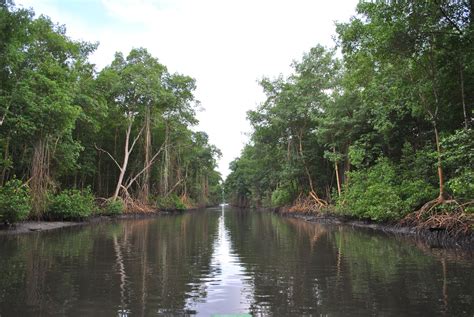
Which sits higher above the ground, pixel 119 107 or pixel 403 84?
pixel 119 107

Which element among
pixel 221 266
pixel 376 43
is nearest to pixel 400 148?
pixel 376 43

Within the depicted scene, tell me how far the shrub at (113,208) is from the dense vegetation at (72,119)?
7 cm

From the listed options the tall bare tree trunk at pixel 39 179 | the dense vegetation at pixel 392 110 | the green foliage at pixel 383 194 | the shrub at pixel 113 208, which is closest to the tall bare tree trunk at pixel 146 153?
the shrub at pixel 113 208

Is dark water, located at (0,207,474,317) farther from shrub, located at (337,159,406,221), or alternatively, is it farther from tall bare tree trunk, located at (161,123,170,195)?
tall bare tree trunk, located at (161,123,170,195)

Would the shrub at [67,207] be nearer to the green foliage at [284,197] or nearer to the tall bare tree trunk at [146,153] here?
the tall bare tree trunk at [146,153]

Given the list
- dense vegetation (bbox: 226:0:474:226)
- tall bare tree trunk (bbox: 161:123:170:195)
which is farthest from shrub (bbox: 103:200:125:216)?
dense vegetation (bbox: 226:0:474:226)

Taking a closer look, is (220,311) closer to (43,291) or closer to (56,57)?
(43,291)

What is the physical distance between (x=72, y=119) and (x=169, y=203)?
22.2 metres

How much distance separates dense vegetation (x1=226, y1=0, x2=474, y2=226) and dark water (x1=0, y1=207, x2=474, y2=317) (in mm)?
4248

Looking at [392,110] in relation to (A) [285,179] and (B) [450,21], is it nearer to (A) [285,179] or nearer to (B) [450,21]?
(B) [450,21]

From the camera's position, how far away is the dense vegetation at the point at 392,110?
12828 mm

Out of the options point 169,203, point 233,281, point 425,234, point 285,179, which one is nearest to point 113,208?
point 169,203

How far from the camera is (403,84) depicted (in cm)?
1652

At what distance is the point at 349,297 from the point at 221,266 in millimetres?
3655
